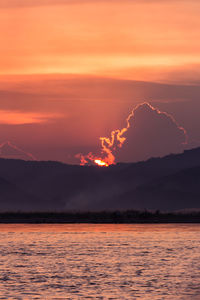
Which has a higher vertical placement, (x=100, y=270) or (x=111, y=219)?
(x=111, y=219)

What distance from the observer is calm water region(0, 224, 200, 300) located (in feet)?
141

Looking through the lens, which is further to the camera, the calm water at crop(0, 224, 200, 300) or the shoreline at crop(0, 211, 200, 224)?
the shoreline at crop(0, 211, 200, 224)

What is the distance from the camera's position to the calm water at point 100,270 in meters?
43.1

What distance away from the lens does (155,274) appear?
5228cm

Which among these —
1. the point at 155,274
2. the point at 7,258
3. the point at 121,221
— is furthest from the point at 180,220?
the point at 155,274

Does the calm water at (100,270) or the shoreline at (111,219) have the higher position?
the shoreline at (111,219)

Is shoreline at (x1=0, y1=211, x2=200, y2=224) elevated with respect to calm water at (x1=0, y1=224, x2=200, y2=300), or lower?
elevated

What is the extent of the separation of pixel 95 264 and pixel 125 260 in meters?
4.38

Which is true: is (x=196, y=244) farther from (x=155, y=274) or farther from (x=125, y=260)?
(x=155, y=274)

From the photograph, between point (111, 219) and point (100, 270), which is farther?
point (111, 219)

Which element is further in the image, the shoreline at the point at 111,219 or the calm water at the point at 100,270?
the shoreline at the point at 111,219

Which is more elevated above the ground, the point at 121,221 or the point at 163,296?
the point at 121,221

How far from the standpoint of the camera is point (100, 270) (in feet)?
183

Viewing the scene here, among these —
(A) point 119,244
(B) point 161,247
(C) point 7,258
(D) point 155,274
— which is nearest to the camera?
(D) point 155,274
